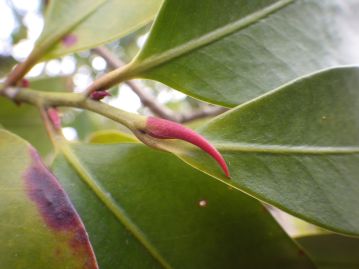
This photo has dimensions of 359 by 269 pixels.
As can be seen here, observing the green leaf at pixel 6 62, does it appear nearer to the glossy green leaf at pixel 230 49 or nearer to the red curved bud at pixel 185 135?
the glossy green leaf at pixel 230 49

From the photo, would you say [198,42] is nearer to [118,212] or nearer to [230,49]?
[230,49]

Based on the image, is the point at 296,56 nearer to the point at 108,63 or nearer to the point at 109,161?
the point at 109,161

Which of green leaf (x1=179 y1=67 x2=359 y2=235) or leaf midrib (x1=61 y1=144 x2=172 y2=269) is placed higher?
green leaf (x1=179 y1=67 x2=359 y2=235)

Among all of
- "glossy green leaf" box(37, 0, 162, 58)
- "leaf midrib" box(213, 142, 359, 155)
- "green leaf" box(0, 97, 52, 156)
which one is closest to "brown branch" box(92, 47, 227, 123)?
"green leaf" box(0, 97, 52, 156)

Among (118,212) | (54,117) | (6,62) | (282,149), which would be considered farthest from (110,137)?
(6,62)

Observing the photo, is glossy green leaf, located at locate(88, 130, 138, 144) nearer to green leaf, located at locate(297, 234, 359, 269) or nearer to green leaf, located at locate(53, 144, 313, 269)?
green leaf, located at locate(53, 144, 313, 269)

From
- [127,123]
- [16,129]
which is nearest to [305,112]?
[127,123]
